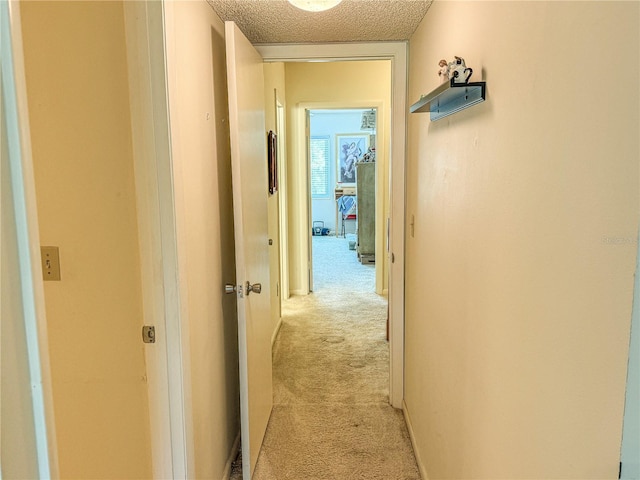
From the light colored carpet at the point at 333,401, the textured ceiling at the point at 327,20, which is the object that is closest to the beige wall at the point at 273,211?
the light colored carpet at the point at 333,401

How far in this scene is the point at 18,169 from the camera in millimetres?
623

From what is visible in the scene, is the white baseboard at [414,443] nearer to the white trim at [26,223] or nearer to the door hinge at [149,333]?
the door hinge at [149,333]

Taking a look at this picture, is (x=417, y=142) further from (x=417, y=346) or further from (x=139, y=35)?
(x=139, y=35)

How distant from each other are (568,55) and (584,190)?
0.26 metres

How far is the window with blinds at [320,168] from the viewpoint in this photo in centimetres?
998

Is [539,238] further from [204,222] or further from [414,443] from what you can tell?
[414,443]

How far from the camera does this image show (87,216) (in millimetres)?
1524

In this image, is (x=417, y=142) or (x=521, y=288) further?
(x=417, y=142)

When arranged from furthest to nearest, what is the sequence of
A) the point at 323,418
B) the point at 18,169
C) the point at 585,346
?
the point at 323,418 < the point at 585,346 < the point at 18,169

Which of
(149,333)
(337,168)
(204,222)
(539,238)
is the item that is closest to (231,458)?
(149,333)

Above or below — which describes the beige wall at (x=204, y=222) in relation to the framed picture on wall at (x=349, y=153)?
below

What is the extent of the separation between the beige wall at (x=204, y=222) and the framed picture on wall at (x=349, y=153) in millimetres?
7817

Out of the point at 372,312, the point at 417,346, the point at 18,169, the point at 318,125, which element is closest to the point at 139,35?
the point at 18,169

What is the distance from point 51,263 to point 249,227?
0.84m
